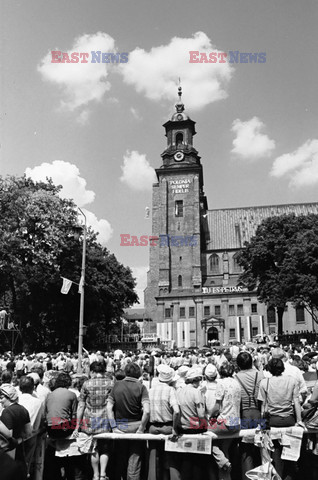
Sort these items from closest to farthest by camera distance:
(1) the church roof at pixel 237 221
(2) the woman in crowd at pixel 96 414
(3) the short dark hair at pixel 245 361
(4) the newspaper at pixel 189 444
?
(4) the newspaper at pixel 189 444
(2) the woman in crowd at pixel 96 414
(3) the short dark hair at pixel 245 361
(1) the church roof at pixel 237 221

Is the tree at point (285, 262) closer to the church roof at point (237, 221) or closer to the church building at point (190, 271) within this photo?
the church building at point (190, 271)

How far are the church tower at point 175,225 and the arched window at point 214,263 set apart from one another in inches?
208

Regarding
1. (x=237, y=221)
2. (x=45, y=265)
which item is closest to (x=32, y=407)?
(x=45, y=265)

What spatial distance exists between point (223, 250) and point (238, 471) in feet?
207

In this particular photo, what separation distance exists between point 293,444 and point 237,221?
6883 centimetres

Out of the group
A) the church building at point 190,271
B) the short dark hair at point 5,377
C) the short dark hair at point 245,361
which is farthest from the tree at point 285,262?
the short dark hair at point 5,377

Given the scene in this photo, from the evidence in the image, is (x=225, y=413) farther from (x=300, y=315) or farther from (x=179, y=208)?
(x=179, y=208)

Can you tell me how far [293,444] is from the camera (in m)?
6.57

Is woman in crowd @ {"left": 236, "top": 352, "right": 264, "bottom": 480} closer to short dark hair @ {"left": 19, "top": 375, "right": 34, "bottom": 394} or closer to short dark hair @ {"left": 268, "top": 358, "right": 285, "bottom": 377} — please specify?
short dark hair @ {"left": 268, "top": 358, "right": 285, "bottom": 377}

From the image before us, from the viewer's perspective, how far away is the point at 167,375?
689cm

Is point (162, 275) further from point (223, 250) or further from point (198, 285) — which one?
point (223, 250)

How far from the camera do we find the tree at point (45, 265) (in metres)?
35.3

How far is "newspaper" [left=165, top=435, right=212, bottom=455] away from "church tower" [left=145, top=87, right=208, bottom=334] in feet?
181

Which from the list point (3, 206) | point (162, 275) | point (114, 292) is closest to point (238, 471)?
point (3, 206)
